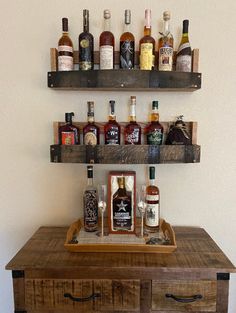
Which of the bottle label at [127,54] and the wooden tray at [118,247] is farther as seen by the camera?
the bottle label at [127,54]

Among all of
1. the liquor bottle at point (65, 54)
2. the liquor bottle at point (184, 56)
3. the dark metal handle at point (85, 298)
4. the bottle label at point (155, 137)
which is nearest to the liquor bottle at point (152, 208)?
the bottle label at point (155, 137)

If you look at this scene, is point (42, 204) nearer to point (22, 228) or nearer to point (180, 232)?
point (22, 228)

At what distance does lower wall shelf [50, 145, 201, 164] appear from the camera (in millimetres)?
1098

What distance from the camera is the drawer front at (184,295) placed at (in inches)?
35.1

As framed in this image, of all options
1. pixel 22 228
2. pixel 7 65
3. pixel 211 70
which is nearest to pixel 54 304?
pixel 22 228

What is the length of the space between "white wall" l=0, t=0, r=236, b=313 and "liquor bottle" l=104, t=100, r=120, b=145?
0.31 ft

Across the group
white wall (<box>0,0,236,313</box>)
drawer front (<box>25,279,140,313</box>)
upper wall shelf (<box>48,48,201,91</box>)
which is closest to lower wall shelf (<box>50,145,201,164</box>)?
white wall (<box>0,0,236,313</box>)

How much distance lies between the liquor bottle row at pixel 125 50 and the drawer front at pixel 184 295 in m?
0.87

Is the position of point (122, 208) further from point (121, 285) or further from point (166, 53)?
point (166, 53)

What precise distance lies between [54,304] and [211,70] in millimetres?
1221

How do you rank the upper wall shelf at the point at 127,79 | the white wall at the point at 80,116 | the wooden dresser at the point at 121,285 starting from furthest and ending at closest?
1. the white wall at the point at 80,116
2. the upper wall shelf at the point at 127,79
3. the wooden dresser at the point at 121,285

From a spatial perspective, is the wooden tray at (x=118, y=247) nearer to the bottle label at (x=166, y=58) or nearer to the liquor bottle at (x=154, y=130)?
the liquor bottle at (x=154, y=130)

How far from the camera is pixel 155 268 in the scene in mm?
884

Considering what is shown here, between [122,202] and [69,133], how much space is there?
0.40m
